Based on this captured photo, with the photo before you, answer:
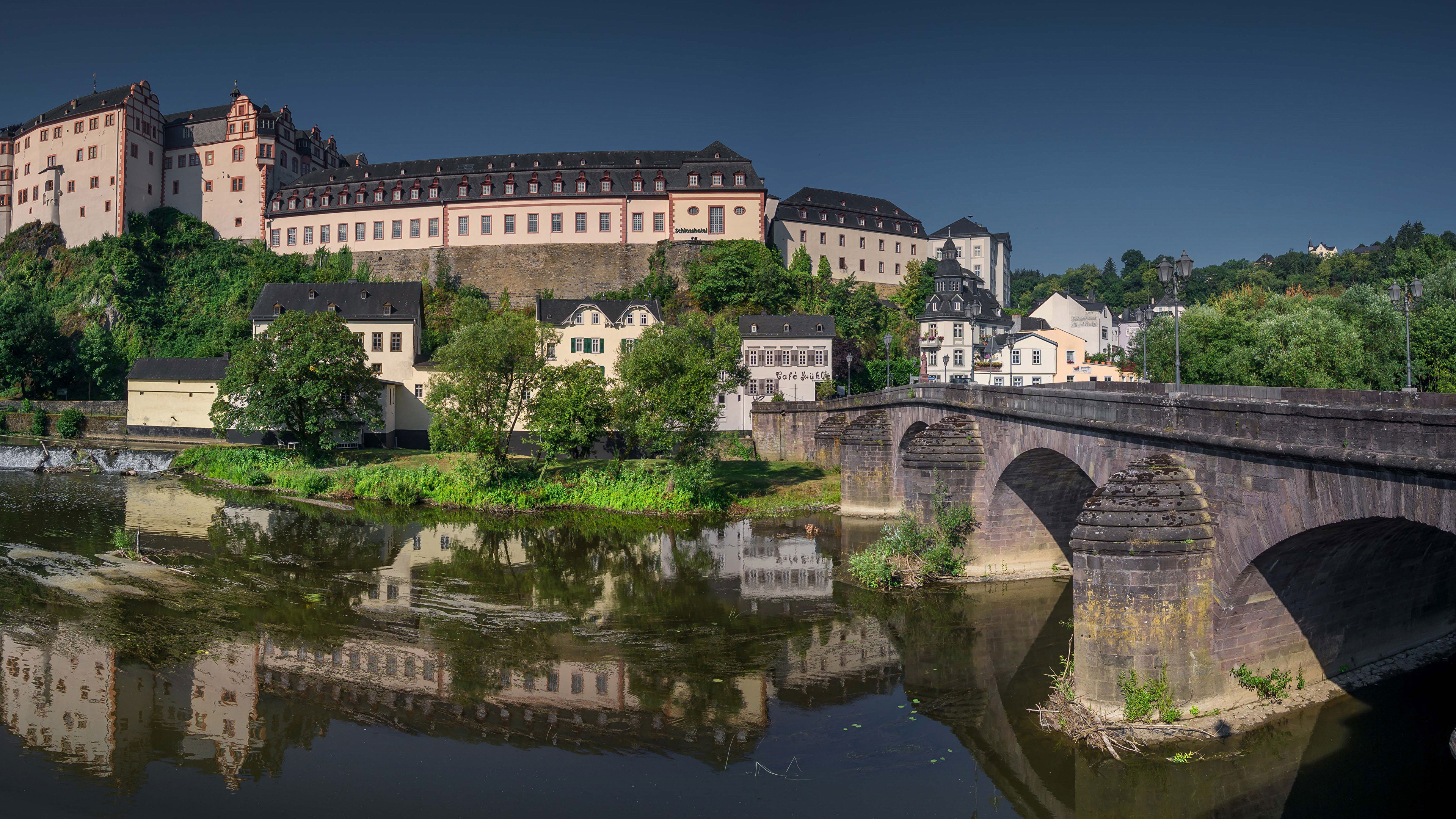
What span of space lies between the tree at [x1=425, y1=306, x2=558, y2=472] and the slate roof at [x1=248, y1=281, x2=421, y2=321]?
57.5 feet

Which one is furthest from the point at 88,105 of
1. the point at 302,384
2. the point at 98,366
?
the point at 302,384

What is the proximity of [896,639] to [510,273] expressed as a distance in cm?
6298

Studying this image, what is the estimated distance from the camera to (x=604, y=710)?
56.0ft

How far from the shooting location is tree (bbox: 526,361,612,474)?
41.0m

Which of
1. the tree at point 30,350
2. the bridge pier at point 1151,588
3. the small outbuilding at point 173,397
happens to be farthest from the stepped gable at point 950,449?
the tree at point 30,350

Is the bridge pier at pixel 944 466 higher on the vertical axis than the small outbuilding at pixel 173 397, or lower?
lower

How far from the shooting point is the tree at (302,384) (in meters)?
45.3

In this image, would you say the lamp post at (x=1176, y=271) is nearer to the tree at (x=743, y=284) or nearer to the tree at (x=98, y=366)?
the tree at (x=743, y=284)

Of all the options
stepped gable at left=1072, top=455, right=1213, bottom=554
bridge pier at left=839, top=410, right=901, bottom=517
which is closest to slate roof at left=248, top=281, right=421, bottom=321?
bridge pier at left=839, top=410, right=901, bottom=517

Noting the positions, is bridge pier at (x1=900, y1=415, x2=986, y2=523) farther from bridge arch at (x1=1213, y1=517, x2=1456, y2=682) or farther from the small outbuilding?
the small outbuilding

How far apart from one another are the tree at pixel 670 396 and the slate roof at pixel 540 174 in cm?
3832

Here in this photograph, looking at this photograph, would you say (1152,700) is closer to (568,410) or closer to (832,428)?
(568,410)

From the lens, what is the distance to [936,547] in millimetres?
26547

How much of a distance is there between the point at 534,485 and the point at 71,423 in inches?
1469
